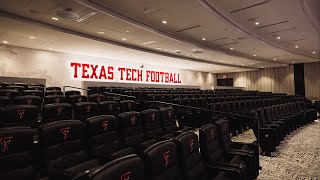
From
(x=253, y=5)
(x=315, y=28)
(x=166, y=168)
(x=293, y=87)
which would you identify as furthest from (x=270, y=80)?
(x=166, y=168)

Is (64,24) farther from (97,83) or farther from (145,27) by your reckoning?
(97,83)

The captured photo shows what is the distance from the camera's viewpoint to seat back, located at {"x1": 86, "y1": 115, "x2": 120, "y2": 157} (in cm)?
259

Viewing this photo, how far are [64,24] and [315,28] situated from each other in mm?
10423

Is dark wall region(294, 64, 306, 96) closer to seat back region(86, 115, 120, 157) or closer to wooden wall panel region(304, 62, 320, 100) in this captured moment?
wooden wall panel region(304, 62, 320, 100)

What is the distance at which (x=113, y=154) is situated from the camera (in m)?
2.53

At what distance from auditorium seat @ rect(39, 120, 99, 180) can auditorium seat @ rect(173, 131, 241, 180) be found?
3.07 ft

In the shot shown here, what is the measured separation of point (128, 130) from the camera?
122 inches

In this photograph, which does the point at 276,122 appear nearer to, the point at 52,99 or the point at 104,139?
the point at 104,139

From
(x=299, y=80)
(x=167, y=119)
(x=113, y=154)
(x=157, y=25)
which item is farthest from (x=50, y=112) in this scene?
(x=299, y=80)

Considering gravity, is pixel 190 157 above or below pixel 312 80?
below

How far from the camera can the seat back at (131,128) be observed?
3.03 m

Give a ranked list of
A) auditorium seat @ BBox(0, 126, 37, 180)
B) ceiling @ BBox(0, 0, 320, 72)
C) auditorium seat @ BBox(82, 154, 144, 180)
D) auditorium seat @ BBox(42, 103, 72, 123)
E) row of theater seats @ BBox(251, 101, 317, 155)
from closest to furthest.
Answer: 1. auditorium seat @ BBox(82, 154, 144, 180)
2. auditorium seat @ BBox(0, 126, 37, 180)
3. auditorium seat @ BBox(42, 103, 72, 123)
4. row of theater seats @ BBox(251, 101, 317, 155)
5. ceiling @ BBox(0, 0, 320, 72)

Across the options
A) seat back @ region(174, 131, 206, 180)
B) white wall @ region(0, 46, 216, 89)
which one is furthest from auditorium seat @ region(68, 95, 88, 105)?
white wall @ region(0, 46, 216, 89)

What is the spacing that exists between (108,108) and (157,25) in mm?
5472
